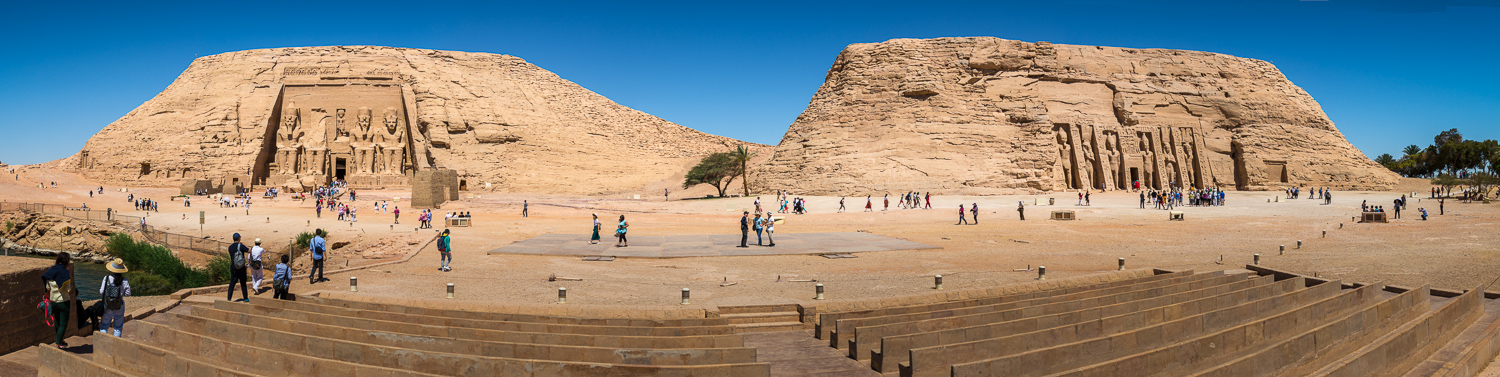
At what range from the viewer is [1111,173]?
164ft

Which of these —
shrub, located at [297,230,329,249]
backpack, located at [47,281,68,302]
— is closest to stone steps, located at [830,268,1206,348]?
backpack, located at [47,281,68,302]

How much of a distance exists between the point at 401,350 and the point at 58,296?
4.55m

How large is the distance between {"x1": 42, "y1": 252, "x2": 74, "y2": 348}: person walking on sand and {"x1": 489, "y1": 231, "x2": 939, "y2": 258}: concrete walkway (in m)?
9.22

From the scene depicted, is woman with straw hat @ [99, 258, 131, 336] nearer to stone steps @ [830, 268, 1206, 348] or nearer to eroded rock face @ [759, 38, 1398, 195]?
stone steps @ [830, 268, 1206, 348]

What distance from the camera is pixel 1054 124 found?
4925 cm

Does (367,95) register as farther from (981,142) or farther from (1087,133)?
(1087,133)

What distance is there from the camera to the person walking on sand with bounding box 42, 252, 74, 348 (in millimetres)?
6527

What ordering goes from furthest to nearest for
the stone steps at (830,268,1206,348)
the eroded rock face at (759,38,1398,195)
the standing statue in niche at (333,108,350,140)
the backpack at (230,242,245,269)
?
the standing statue in niche at (333,108,350,140)
the eroded rock face at (759,38,1398,195)
the backpack at (230,242,245,269)
the stone steps at (830,268,1206,348)

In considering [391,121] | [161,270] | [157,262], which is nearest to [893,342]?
[161,270]

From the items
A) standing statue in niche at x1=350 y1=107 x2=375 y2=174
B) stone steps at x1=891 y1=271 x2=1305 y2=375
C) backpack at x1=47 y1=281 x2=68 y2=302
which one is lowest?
stone steps at x1=891 y1=271 x2=1305 y2=375

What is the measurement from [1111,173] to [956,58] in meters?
13.2

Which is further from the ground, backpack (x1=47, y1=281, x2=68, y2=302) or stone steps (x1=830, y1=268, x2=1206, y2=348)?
backpack (x1=47, y1=281, x2=68, y2=302)

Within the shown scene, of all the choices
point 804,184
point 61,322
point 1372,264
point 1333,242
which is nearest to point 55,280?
point 61,322

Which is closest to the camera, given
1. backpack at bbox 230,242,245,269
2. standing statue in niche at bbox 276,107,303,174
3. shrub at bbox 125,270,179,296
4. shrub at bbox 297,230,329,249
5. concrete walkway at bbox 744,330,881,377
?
concrete walkway at bbox 744,330,881,377
